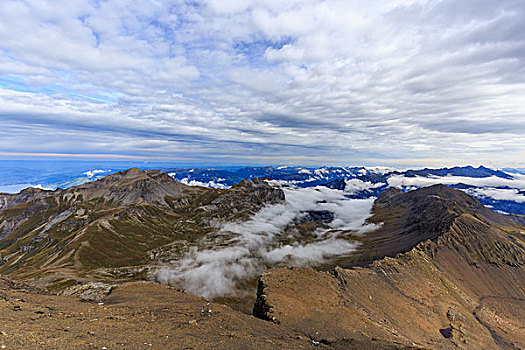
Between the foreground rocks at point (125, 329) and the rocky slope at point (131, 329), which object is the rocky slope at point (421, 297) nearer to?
the rocky slope at point (131, 329)

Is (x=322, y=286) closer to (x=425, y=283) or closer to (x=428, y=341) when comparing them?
(x=428, y=341)

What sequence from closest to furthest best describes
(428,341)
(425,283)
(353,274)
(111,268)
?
(428,341) < (353,274) < (425,283) < (111,268)

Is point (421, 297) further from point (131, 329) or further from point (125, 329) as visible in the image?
point (125, 329)

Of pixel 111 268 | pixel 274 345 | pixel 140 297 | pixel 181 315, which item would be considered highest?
pixel 274 345

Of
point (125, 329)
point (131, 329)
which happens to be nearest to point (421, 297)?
point (131, 329)

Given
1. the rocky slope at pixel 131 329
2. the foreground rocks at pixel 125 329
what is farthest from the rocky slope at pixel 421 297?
the foreground rocks at pixel 125 329

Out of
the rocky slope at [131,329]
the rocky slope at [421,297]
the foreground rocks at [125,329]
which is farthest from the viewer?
the rocky slope at [421,297]

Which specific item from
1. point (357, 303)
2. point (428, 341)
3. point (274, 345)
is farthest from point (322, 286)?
point (274, 345)

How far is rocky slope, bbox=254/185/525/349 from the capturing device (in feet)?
183

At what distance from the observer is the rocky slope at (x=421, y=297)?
183 ft

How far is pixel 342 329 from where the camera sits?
49.4 meters

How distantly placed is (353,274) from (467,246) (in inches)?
4797

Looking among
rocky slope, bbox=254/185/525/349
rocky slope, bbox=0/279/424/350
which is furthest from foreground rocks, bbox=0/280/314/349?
rocky slope, bbox=254/185/525/349

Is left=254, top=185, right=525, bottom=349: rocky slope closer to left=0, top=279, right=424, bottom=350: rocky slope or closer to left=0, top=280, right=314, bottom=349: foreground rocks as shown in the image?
left=0, top=279, right=424, bottom=350: rocky slope
